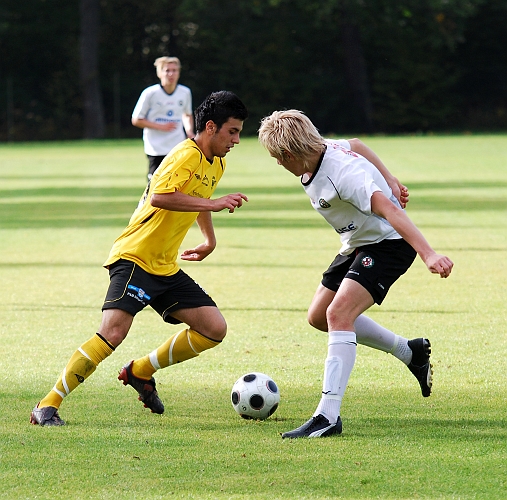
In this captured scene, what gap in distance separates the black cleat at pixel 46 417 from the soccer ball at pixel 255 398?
3.19ft

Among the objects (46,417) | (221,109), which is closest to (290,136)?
(221,109)

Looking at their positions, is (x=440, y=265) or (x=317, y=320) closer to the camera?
(x=440, y=265)

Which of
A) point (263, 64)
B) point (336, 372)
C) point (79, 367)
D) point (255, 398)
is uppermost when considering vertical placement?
point (336, 372)

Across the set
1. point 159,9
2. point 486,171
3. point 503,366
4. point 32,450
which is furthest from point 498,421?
point 159,9

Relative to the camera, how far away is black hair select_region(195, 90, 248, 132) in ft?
19.0

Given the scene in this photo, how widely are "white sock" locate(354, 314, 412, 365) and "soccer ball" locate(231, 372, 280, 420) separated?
658 mm

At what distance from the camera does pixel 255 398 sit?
5703mm

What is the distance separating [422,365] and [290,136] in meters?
1.73

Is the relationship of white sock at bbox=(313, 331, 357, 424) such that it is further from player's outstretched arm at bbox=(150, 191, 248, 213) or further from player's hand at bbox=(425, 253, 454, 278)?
player's outstretched arm at bbox=(150, 191, 248, 213)

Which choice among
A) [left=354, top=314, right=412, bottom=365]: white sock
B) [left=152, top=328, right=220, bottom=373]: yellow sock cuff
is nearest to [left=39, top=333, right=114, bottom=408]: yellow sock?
[left=152, top=328, right=220, bottom=373]: yellow sock cuff

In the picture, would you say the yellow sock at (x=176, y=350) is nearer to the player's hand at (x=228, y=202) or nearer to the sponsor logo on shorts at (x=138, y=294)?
the sponsor logo on shorts at (x=138, y=294)

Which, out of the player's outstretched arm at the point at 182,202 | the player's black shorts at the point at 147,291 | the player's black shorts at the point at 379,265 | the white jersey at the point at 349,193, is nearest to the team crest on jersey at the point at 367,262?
the player's black shorts at the point at 379,265

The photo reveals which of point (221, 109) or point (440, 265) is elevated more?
point (221, 109)

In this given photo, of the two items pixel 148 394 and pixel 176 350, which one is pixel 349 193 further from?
pixel 148 394
